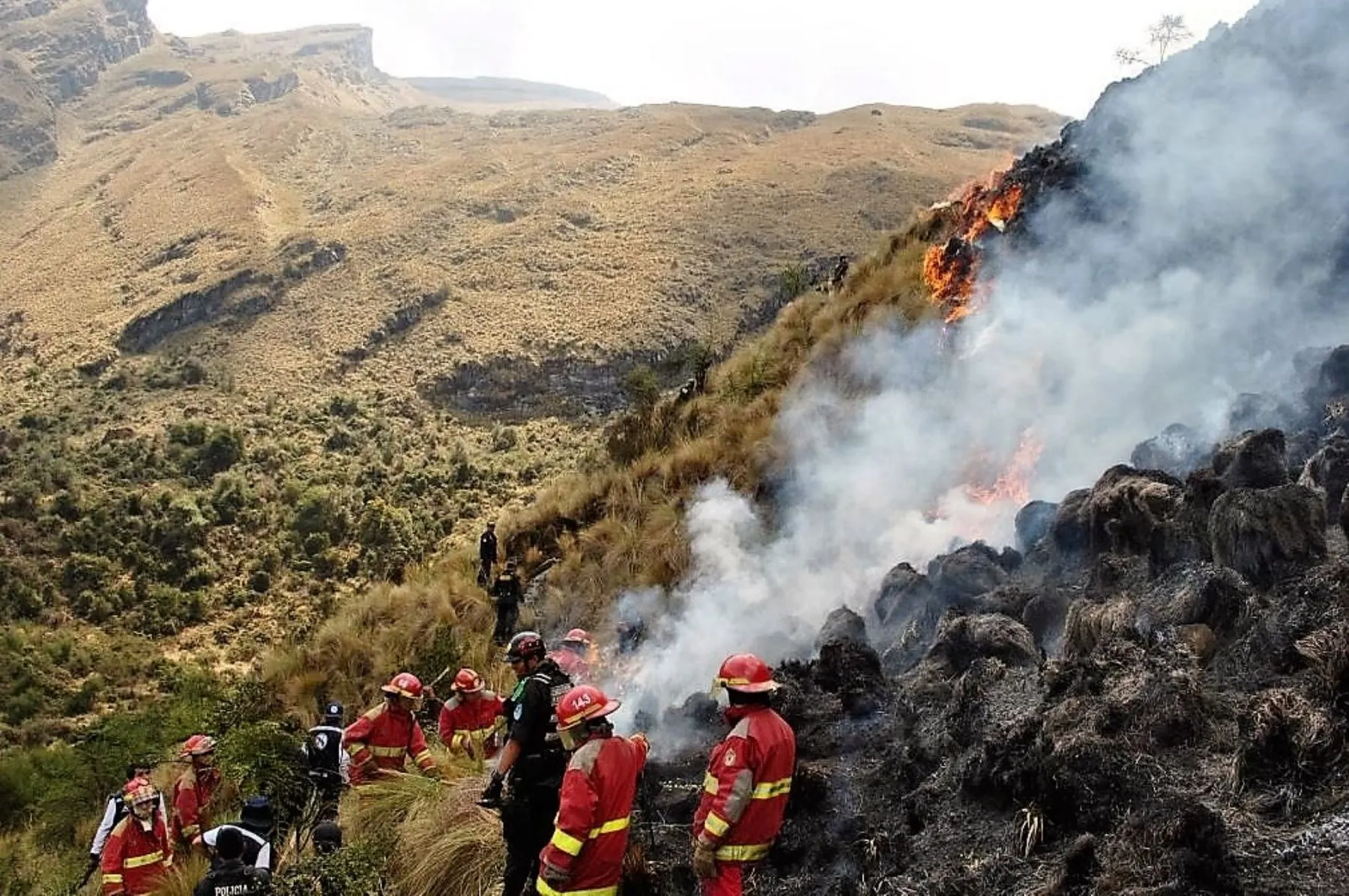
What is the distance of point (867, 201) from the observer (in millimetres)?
64812

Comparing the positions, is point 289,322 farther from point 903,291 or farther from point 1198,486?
point 1198,486

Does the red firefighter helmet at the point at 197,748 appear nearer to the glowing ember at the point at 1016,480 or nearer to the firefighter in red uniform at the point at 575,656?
the firefighter in red uniform at the point at 575,656

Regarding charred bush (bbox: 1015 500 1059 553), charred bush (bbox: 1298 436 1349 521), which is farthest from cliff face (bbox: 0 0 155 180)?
charred bush (bbox: 1298 436 1349 521)

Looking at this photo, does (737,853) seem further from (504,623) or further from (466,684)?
(504,623)

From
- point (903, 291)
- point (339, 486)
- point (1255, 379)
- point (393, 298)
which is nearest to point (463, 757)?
point (1255, 379)

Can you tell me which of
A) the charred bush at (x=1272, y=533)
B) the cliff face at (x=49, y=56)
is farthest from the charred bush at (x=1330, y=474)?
the cliff face at (x=49, y=56)

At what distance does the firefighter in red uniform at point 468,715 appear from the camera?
27.7ft

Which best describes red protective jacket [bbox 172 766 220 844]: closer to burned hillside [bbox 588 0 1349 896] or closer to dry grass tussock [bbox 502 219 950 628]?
burned hillside [bbox 588 0 1349 896]

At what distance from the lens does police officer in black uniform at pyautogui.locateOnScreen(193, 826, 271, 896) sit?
557 cm

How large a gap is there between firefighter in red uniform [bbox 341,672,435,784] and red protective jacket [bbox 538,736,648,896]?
3621 mm

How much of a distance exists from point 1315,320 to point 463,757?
395 inches

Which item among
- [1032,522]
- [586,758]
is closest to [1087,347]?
[1032,522]

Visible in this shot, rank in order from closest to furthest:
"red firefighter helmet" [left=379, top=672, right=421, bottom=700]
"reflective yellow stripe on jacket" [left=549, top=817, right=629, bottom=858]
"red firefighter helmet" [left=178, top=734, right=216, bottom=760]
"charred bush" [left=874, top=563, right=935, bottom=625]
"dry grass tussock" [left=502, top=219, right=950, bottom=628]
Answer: "reflective yellow stripe on jacket" [left=549, top=817, right=629, bottom=858] < "red firefighter helmet" [left=178, top=734, right=216, bottom=760] < "red firefighter helmet" [left=379, top=672, right=421, bottom=700] < "charred bush" [left=874, top=563, right=935, bottom=625] < "dry grass tussock" [left=502, top=219, right=950, bottom=628]

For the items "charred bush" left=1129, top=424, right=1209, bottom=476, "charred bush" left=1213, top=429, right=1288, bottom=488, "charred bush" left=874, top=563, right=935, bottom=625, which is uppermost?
"charred bush" left=1213, top=429, right=1288, bottom=488
